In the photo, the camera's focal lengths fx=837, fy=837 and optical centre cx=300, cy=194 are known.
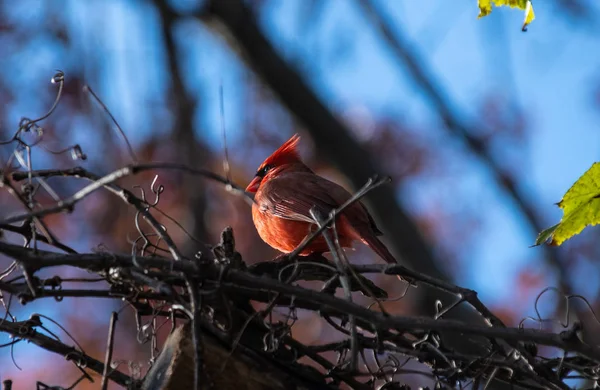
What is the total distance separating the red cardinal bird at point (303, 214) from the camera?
3617 millimetres

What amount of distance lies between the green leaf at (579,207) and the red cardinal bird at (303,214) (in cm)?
137

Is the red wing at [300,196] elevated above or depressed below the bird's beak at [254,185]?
below

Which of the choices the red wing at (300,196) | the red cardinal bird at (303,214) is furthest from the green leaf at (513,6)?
the red wing at (300,196)

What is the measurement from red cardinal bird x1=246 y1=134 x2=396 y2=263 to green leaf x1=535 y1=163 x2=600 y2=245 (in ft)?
4.51

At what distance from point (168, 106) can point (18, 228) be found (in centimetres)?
692

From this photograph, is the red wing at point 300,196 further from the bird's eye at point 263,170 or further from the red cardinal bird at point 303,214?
the bird's eye at point 263,170

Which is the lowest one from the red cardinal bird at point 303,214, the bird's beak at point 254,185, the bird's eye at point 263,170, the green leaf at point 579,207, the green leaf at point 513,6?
the green leaf at point 579,207

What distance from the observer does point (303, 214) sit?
3.64 m

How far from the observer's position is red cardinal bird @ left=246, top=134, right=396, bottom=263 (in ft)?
11.9

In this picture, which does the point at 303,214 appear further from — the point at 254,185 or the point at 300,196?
the point at 254,185

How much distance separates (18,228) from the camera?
7.39 ft

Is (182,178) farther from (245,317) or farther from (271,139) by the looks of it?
(245,317)

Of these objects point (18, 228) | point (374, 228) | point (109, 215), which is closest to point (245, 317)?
point (18, 228)

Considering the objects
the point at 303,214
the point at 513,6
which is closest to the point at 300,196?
the point at 303,214
